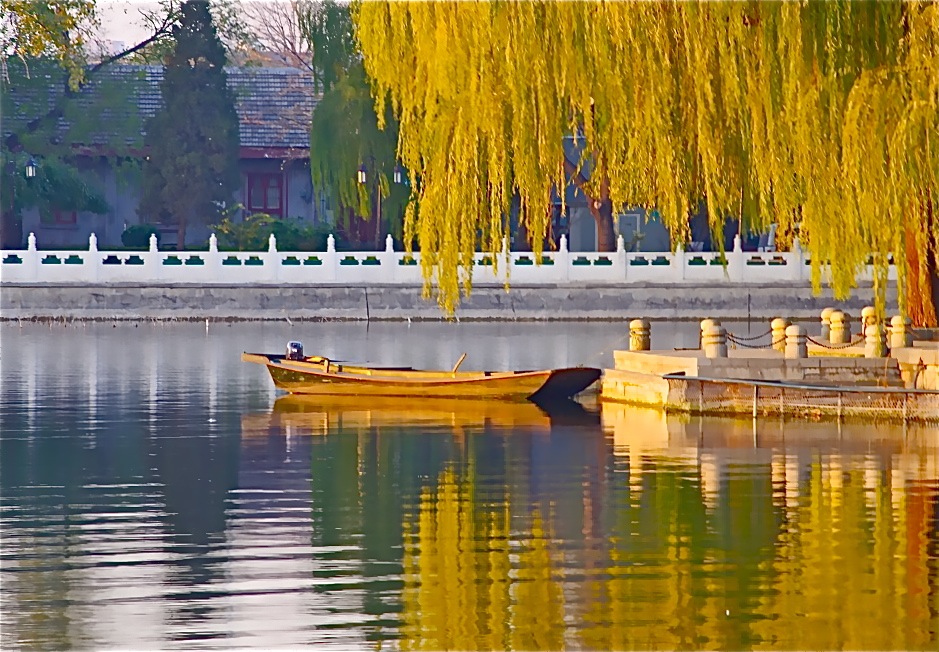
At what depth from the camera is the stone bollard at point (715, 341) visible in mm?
24062

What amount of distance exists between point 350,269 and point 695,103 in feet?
99.7

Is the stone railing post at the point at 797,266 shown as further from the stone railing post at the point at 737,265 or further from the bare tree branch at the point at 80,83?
the bare tree branch at the point at 80,83

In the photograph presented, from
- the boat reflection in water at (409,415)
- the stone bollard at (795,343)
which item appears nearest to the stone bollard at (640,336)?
the boat reflection in water at (409,415)

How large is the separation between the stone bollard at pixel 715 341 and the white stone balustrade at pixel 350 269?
84.7 feet

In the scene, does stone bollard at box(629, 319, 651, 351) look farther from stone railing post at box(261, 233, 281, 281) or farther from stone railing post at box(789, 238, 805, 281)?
stone railing post at box(261, 233, 281, 281)

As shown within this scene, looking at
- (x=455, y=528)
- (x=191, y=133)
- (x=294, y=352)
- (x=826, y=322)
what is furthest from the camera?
(x=191, y=133)

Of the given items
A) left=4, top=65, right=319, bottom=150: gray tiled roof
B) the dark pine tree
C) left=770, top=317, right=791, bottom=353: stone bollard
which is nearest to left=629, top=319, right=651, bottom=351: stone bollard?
left=770, top=317, right=791, bottom=353: stone bollard

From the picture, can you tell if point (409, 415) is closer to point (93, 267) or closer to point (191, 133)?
point (93, 267)

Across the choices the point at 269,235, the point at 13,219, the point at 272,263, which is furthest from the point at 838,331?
the point at 13,219

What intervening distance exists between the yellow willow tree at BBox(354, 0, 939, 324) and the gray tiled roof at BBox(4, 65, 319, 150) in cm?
3711

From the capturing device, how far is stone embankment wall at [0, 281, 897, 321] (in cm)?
5025

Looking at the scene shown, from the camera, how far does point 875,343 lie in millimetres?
23641

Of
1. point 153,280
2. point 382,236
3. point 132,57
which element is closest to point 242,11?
point 132,57

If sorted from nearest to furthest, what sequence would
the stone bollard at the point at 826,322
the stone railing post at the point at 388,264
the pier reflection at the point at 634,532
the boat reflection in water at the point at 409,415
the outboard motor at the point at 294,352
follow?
the pier reflection at the point at 634,532
the boat reflection in water at the point at 409,415
the stone bollard at the point at 826,322
the outboard motor at the point at 294,352
the stone railing post at the point at 388,264
